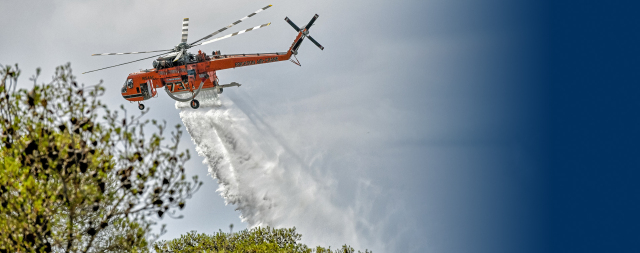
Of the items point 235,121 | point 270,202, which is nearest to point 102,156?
point 235,121

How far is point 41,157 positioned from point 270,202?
51.1 metres

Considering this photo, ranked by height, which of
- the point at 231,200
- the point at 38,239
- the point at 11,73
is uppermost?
the point at 231,200

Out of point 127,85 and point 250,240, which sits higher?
point 127,85

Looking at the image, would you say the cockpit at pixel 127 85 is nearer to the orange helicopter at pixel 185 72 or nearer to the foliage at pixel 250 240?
the orange helicopter at pixel 185 72

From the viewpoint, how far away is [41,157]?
1522 centimetres

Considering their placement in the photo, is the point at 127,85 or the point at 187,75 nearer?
the point at 187,75

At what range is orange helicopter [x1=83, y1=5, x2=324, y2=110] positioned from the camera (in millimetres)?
50656

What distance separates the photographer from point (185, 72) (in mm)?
50656

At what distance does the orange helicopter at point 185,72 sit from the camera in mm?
50656

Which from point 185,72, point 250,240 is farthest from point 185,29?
point 250,240

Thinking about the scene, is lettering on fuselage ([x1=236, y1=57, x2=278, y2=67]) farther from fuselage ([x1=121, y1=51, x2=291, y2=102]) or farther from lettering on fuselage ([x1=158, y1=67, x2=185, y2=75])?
lettering on fuselage ([x1=158, y1=67, x2=185, y2=75])

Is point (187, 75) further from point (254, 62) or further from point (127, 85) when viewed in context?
point (127, 85)

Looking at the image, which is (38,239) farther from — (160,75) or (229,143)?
(229,143)

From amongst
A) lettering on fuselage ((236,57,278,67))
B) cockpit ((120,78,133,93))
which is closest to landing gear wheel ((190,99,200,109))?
lettering on fuselage ((236,57,278,67))
